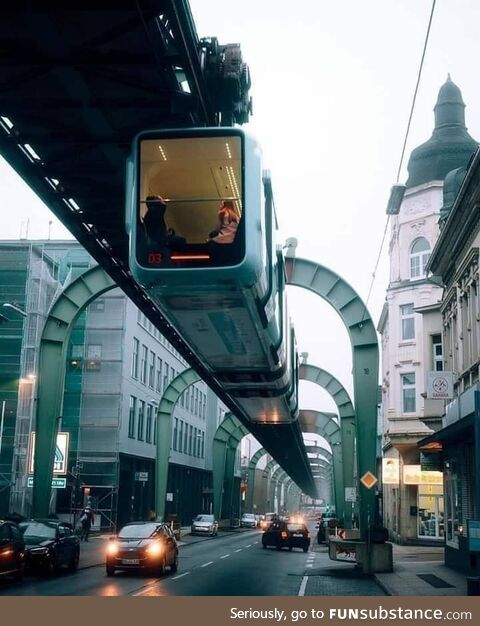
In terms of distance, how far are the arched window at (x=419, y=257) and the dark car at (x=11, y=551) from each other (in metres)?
30.9

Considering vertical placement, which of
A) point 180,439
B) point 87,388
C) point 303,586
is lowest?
point 303,586

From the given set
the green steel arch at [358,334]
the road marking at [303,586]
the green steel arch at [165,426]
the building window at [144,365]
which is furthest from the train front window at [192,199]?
the building window at [144,365]

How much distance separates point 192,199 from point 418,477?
117 ft

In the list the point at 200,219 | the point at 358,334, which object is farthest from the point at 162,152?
the point at 358,334

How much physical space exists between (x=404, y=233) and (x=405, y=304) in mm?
4049

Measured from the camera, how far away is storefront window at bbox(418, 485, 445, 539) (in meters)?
44.7

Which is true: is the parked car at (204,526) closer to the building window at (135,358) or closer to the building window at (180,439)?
the building window at (135,358)

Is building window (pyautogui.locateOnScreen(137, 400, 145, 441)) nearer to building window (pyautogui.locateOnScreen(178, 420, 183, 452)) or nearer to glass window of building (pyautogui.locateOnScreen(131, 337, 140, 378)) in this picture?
glass window of building (pyautogui.locateOnScreen(131, 337, 140, 378))

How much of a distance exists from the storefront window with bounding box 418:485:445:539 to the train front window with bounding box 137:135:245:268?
119ft

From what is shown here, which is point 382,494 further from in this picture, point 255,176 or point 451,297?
point 255,176

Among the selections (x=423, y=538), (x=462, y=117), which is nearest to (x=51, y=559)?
(x=423, y=538)

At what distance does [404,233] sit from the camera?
46.9m

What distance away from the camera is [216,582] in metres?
21.3

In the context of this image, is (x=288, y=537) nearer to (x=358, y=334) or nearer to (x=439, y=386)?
(x=439, y=386)
